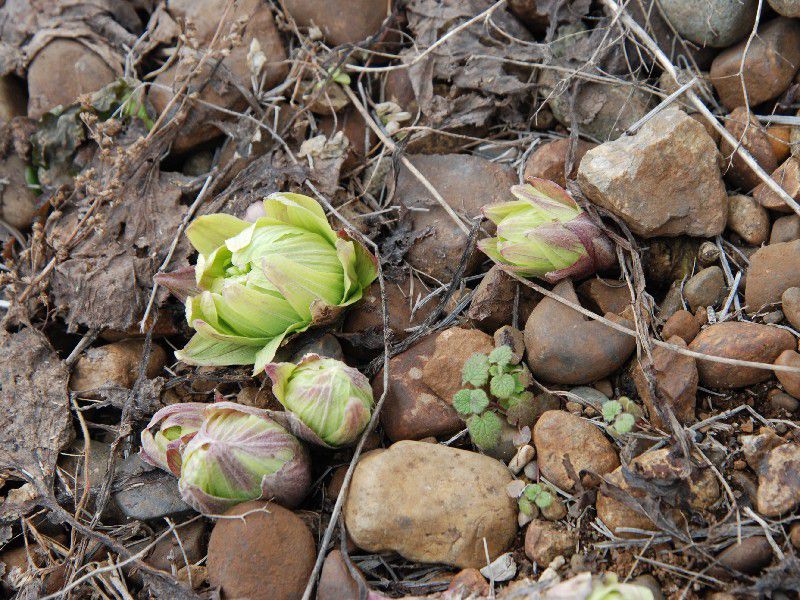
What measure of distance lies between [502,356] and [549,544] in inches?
26.1

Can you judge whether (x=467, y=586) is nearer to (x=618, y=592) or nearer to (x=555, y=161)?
(x=618, y=592)

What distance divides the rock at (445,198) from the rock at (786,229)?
1056mm

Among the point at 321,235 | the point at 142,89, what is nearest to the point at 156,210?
the point at 142,89

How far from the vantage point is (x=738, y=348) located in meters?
2.30

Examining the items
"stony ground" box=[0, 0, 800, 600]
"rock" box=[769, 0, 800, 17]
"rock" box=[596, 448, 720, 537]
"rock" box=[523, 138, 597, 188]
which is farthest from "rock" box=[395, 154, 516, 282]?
"rock" box=[769, 0, 800, 17]

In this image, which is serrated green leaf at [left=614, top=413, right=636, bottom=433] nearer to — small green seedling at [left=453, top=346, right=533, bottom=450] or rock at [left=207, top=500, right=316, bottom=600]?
small green seedling at [left=453, top=346, right=533, bottom=450]

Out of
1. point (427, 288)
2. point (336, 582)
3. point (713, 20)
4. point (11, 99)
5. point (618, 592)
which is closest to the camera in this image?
point (618, 592)

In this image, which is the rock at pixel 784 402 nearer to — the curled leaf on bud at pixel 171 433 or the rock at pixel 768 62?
the rock at pixel 768 62

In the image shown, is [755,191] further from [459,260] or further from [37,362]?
[37,362]

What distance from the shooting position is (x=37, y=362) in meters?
3.01

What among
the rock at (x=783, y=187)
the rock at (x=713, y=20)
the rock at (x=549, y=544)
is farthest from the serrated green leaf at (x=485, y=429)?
the rock at (x=713, y=20)

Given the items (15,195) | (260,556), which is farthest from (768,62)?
(15,195)

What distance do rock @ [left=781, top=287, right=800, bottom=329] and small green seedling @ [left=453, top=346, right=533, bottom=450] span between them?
36.6 inches

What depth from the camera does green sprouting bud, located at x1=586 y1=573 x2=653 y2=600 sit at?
1839mm
